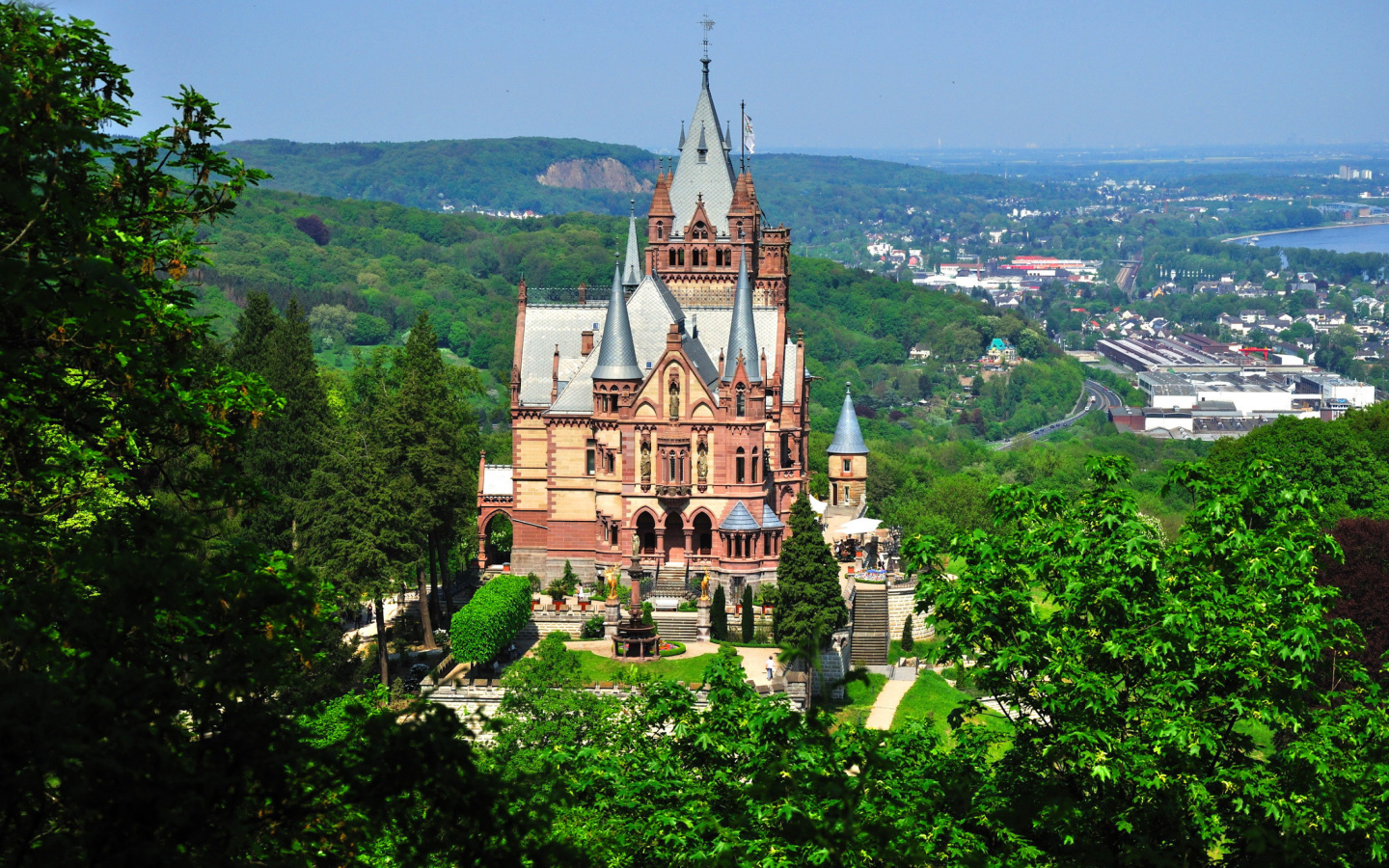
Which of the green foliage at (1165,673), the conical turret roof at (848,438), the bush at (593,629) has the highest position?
the green foliage at (1165,673)

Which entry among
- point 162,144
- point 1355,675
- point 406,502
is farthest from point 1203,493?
point 406,502

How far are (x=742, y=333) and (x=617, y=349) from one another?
6421 mm

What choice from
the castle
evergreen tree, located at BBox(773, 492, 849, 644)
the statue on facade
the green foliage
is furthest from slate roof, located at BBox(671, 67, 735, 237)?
the green foliage

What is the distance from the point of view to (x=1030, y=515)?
41219mm

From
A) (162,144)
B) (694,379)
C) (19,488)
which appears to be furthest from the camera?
(694,379)

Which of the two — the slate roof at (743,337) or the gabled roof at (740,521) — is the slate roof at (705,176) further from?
the gabled roof at (740,521)

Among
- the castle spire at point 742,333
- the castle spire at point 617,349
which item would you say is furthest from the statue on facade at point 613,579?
the castle spire at point 742,333

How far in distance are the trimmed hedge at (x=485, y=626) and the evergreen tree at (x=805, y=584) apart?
11578 mm

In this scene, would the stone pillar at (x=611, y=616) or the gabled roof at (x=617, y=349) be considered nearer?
the stone pillar at (x=611, y=616)

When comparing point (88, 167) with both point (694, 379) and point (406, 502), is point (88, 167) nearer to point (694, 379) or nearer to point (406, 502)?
point (406, 502)

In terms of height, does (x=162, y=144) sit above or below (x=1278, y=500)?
above

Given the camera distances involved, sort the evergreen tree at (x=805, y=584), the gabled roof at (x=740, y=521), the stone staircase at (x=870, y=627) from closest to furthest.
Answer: the evergreen tree at (x=805, y=584)
the stone staircase at (x=870, y=627)
the gabled roof at (x=740, y=521)

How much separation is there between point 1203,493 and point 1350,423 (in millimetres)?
84625

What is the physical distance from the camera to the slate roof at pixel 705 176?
318 ft
